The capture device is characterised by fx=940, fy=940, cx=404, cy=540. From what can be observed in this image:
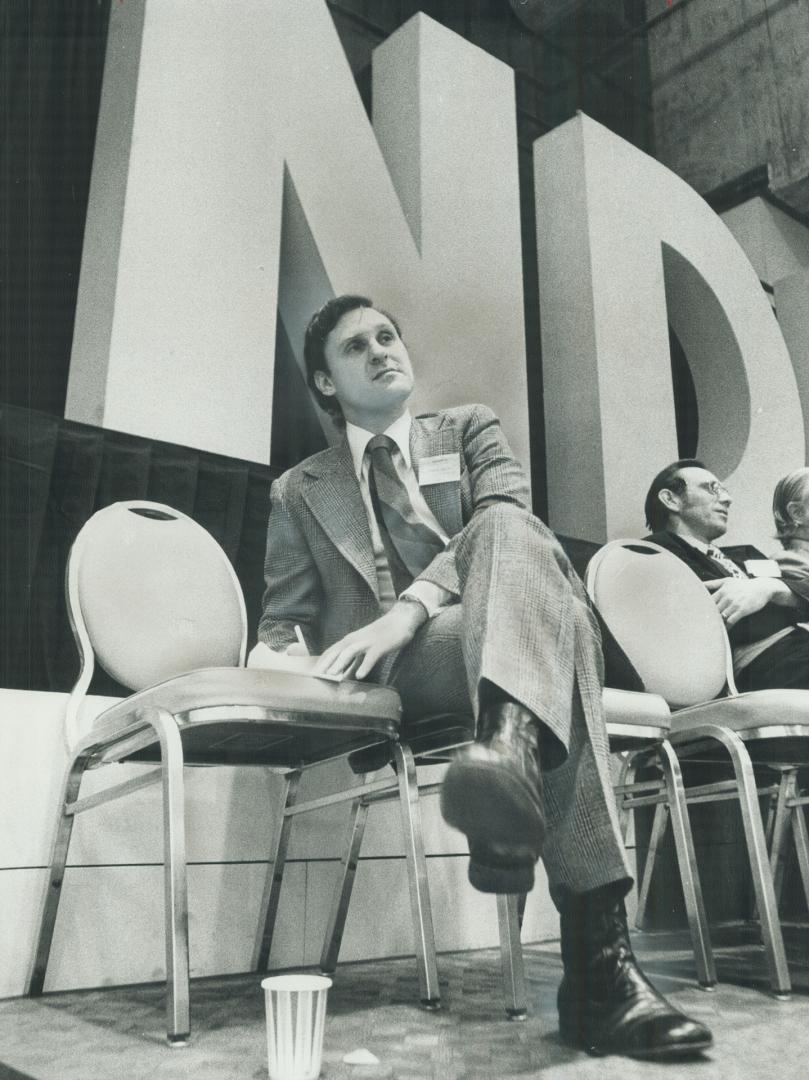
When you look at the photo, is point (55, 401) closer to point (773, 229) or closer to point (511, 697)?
point (511, 697)

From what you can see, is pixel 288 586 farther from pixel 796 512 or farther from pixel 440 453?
pixel 796 512

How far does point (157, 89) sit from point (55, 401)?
833mm

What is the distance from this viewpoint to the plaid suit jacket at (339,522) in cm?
145

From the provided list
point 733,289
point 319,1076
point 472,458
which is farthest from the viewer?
point 733,289

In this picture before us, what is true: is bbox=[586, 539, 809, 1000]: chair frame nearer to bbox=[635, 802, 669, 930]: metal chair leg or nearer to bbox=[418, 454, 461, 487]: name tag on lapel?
bbox=[635, 802, 669, 930]: metal chair leg

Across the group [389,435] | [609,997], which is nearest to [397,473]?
[389,435]

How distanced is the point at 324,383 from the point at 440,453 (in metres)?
0.40

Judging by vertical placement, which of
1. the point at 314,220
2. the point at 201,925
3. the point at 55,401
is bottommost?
the point at 201,925

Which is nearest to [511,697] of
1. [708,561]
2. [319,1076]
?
[319,1076]

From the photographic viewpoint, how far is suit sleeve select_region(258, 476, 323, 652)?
1.51m

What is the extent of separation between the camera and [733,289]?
379 cm

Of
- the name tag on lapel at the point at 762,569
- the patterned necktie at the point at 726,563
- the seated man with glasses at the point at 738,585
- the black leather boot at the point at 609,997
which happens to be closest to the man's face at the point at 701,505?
the seated man with glasses at the point at 738,585

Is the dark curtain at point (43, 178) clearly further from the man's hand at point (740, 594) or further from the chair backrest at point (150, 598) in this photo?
the man's hand at point (740, 594)

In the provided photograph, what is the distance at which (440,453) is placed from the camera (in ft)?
4.82
